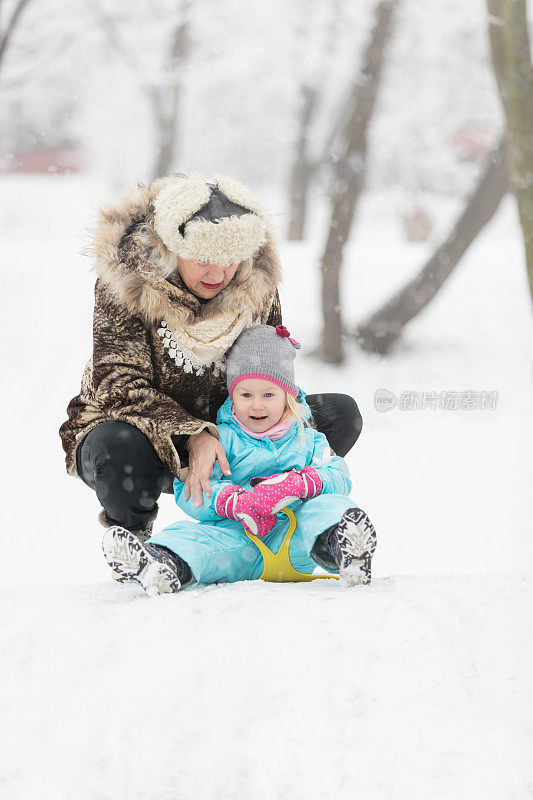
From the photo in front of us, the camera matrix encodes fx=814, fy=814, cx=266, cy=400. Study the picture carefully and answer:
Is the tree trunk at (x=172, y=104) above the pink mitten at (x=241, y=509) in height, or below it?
above

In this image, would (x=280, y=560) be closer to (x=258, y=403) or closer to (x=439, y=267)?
(x=258, y=403)

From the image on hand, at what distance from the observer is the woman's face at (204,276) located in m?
2.49

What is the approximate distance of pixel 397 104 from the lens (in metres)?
14.1

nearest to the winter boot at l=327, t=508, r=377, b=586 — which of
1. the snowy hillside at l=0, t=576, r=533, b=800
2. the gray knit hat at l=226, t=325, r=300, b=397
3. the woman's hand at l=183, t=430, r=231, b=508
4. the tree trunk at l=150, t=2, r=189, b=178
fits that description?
the snowy hillside at l=0, t=576, r=533, b=800

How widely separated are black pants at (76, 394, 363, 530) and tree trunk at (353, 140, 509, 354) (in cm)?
517

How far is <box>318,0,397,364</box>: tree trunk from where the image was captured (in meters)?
6.82

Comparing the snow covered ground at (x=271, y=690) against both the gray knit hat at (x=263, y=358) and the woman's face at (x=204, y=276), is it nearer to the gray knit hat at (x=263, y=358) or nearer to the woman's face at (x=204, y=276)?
the gray knit hat at (x=263, y=358)

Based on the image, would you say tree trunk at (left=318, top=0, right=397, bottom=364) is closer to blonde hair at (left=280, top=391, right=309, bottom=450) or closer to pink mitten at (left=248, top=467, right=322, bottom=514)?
→ blonde hair at (left=280, top=391, right=309, bottom=450)

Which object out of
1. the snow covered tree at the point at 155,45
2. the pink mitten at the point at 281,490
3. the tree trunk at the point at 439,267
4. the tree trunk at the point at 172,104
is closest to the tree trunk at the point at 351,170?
the tree trunk at the point at 439,267

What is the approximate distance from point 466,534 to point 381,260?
5.37m

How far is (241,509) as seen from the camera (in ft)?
7.30

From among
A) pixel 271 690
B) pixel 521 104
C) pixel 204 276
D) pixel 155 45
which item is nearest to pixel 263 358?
pixel 204 276

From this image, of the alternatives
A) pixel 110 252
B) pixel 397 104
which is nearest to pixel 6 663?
pixel 110 252

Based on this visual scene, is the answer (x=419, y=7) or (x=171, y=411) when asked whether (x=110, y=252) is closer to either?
(x=171, y=411)
